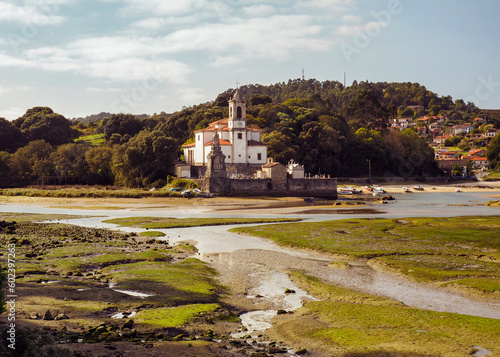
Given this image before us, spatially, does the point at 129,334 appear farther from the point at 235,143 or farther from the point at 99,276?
the point at 235,143

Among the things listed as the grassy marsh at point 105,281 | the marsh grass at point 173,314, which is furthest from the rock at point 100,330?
the marsh grass at point 173,314

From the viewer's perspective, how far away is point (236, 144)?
282 feet

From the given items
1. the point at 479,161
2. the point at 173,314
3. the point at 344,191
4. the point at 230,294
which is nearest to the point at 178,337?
the point at 173,314

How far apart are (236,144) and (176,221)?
4284cm

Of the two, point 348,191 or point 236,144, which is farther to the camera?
point 348,191

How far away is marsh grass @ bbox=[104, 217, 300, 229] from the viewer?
139ft

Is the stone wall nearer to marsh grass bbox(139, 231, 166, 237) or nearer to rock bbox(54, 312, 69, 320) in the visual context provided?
marsh grass bbox(139, 231, 166, 237)

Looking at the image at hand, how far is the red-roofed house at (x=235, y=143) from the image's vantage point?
8581 cm

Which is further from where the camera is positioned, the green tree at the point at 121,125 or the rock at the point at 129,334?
the green tree at the point at 121,125

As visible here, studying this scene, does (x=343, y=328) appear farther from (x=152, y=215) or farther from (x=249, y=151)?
(x=249, y=151)

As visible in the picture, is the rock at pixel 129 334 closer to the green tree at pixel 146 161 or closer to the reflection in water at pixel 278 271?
the reflection in water at pixel 278 271

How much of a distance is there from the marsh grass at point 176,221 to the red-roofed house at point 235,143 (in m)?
38.7

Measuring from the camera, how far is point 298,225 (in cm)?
4209

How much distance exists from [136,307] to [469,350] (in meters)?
10.7
